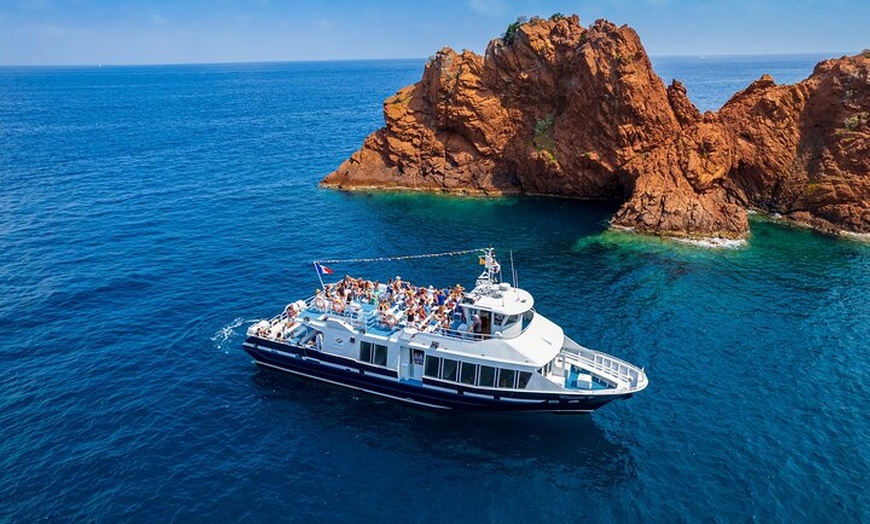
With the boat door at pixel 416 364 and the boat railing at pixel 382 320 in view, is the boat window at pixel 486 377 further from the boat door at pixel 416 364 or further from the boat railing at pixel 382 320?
the boat door at pixel 416 364

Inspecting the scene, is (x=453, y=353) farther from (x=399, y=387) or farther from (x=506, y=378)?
(x=399, y=387)

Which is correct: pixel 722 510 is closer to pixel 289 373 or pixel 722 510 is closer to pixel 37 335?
pixel 289 373

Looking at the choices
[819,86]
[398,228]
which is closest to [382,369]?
[398,228]

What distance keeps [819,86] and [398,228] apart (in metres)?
53.8

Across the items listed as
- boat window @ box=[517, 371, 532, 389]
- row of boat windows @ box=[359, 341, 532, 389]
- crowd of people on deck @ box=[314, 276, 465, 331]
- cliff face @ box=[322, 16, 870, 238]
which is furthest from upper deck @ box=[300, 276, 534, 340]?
cliff face @ box=[322, 16, 870, 238]

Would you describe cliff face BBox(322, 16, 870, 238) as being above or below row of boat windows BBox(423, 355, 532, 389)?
above

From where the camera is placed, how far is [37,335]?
129ft

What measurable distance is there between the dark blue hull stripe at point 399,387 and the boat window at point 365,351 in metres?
0.45

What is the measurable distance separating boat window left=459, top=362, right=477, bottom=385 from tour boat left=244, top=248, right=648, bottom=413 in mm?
58

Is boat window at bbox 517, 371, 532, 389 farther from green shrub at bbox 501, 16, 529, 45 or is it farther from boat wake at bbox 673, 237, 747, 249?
green shrub at bbox 501, 16, 529, 45

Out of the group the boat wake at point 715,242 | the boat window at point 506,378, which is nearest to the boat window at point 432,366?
the boat window at point 506,378

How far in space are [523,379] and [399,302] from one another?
1026 centimetres

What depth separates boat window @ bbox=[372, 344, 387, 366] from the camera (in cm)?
3334

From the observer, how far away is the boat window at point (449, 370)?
3200cm
